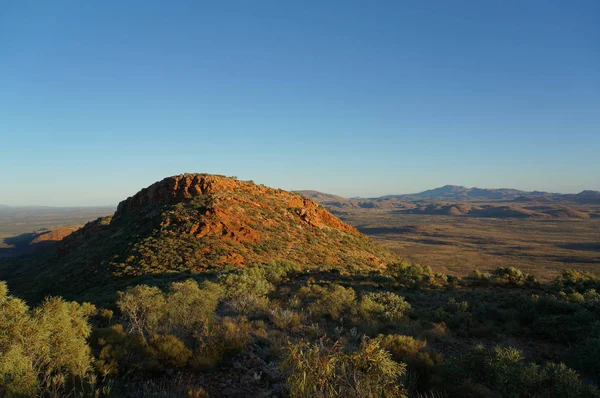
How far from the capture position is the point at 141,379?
562cm

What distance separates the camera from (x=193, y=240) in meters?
23.2

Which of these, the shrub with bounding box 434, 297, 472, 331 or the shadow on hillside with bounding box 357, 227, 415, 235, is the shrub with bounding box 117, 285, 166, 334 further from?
the shadow on hillside with bounding box 357, 227, 415, 235

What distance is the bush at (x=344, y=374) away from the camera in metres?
4.07

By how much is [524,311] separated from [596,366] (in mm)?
5253

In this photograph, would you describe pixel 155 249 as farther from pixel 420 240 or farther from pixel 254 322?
pixel 420 240

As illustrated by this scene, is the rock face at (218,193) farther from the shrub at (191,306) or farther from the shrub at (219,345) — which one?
the shrub at (219,345)

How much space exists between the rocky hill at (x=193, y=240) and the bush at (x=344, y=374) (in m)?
14.3

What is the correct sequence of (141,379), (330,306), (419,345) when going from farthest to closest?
1. (330,306)
2. (419,345)
3. (141,379)

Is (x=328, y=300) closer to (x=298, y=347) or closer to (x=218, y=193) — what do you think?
(x=298, y=347)

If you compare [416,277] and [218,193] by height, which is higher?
[218,193]

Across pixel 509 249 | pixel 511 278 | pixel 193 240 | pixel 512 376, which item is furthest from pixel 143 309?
pixel 509 249

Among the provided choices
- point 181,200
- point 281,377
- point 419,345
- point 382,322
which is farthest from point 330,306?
point 181,200

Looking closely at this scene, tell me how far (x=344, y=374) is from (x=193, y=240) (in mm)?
20801

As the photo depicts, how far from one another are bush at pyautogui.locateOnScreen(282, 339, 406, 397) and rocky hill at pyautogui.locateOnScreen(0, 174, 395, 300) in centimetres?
1431
